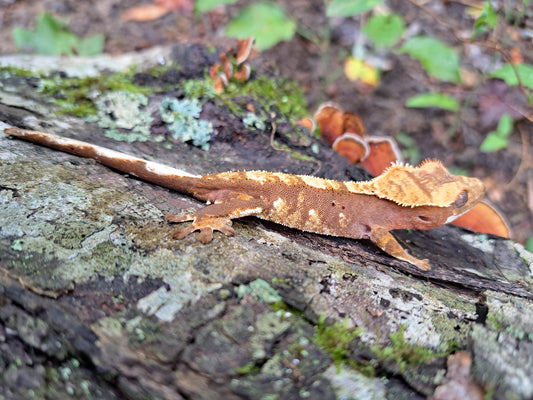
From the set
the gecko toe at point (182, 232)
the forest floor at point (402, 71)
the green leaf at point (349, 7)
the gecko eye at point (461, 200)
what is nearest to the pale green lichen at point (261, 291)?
the gecko toe at point (182, 232)

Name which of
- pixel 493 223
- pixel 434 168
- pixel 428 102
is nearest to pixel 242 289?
pixel 434 168

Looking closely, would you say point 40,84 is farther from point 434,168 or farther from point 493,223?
point 493,223

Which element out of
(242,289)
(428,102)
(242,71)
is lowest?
(428,102)

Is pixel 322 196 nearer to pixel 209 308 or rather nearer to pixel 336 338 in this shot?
pixel 336 338

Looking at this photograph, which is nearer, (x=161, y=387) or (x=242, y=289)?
(x=161, y=387)

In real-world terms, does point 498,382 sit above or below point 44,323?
below

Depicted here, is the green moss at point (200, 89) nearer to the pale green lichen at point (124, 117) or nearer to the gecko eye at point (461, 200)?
the pale green lichen at point (124, 117)
